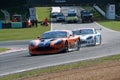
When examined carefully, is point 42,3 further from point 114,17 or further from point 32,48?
point 32,48

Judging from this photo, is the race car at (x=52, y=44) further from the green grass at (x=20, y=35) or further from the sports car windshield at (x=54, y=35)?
the green grass at (x=20, y=35)

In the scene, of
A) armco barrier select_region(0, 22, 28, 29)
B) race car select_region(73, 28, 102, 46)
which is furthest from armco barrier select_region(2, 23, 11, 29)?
race car select_region(73, 28, 102, 46)

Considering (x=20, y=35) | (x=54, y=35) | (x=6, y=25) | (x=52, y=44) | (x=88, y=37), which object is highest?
(x=54, y=35)

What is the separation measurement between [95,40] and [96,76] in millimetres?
17026

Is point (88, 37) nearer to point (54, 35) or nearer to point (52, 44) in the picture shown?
point (54, 35)

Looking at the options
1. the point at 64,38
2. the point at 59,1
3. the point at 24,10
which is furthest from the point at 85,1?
the point at 64,38

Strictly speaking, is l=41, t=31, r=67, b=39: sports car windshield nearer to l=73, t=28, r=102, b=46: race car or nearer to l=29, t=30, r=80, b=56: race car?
l=29, t=30, r=80, b=56: race car

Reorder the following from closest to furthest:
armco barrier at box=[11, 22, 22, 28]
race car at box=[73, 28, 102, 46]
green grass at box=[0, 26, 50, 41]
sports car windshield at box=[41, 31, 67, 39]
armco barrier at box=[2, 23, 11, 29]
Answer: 1. sports car windshield at box=[41, 31, 67, 39]
2. race car at box=[73, 28, 102, 46]
3. green grass at box=[0, 26, 50, 41]
4. armco barrier at box=[11, 22, 22, 28]
5. armco barrier at box=[2, 23, 11, 29]

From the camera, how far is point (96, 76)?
39.6ft

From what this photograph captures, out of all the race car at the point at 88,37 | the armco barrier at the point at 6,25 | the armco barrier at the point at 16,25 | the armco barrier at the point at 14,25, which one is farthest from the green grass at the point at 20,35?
the race car at the point at 88,37

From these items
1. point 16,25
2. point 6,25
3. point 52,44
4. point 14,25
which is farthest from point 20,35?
point 52,44

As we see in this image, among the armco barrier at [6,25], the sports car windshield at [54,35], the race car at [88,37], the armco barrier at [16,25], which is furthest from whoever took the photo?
the armco barrier at [6,25]

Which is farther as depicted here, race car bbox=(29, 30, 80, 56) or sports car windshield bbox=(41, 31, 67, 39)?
sports car windshield bbox=(41, 31, 67, 39)

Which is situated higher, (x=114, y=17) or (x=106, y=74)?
(x=106, y=74)
